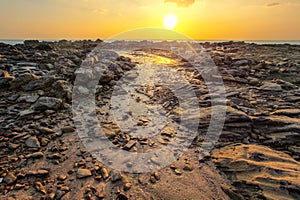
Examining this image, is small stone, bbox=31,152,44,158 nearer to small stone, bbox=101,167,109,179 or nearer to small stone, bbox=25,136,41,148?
small stone, bbox=25,136,41,148

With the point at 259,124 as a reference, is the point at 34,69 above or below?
above

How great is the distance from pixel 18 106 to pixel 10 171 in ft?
9.18

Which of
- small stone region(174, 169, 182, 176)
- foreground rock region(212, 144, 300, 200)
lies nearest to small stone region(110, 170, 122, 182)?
small stone region(174, 169, 182, 176)

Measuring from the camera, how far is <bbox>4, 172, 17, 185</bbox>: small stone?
A: 3.28 meters

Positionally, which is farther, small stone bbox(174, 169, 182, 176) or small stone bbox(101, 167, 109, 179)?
small stone bbox(174, 169, 182, 176)

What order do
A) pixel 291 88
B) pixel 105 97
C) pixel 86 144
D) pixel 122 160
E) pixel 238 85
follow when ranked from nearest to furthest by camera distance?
pixel 122 160, pixel 86 144, pixel 105 97, pixel 291 88, pixel 238 85

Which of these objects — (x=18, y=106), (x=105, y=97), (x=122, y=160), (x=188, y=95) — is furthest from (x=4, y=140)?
(x=188, y=95)

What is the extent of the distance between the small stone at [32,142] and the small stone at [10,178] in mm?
859

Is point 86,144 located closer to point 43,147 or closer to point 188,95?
point 43,147

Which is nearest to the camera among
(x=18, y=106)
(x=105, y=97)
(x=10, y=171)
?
(x=10, y=171)

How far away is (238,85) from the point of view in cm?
870

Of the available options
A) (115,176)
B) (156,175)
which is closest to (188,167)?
(156,175)

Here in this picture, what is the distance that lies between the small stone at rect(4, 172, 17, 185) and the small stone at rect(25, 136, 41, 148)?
33.8 inches

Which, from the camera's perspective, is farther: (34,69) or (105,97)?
(34,69)
